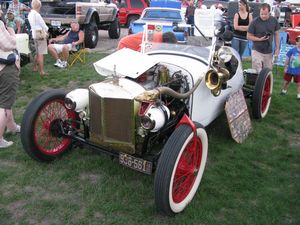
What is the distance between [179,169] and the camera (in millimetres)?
3104

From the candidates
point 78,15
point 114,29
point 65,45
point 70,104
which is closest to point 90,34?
point 78,15

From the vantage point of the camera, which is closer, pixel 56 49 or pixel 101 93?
pixel 101 93

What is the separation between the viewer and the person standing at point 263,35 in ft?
19.2

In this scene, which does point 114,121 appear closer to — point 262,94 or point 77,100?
point 77,100

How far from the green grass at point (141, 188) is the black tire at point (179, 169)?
0.44 feet

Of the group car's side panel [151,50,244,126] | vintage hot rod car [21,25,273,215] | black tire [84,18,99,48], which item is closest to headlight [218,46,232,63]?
vintage hot rod car [21,25,273,215]

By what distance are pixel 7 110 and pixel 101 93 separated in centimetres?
163

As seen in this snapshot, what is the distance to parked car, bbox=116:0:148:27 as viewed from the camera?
17.6 m

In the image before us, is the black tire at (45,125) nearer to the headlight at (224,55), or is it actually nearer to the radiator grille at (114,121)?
the radiator grille at (114,121)

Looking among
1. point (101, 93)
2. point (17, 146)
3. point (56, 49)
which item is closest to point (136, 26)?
point (56, 49)

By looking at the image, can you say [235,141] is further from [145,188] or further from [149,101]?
[149,101]

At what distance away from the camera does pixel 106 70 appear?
3.60 meters

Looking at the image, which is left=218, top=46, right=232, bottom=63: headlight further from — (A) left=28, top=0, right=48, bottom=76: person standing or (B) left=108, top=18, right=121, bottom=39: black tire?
(B) left=108, top=18, right=121, bottom=39: black tire

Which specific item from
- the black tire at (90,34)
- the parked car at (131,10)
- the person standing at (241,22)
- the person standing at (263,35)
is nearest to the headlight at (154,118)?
Answer: the person standing at (263,35)
